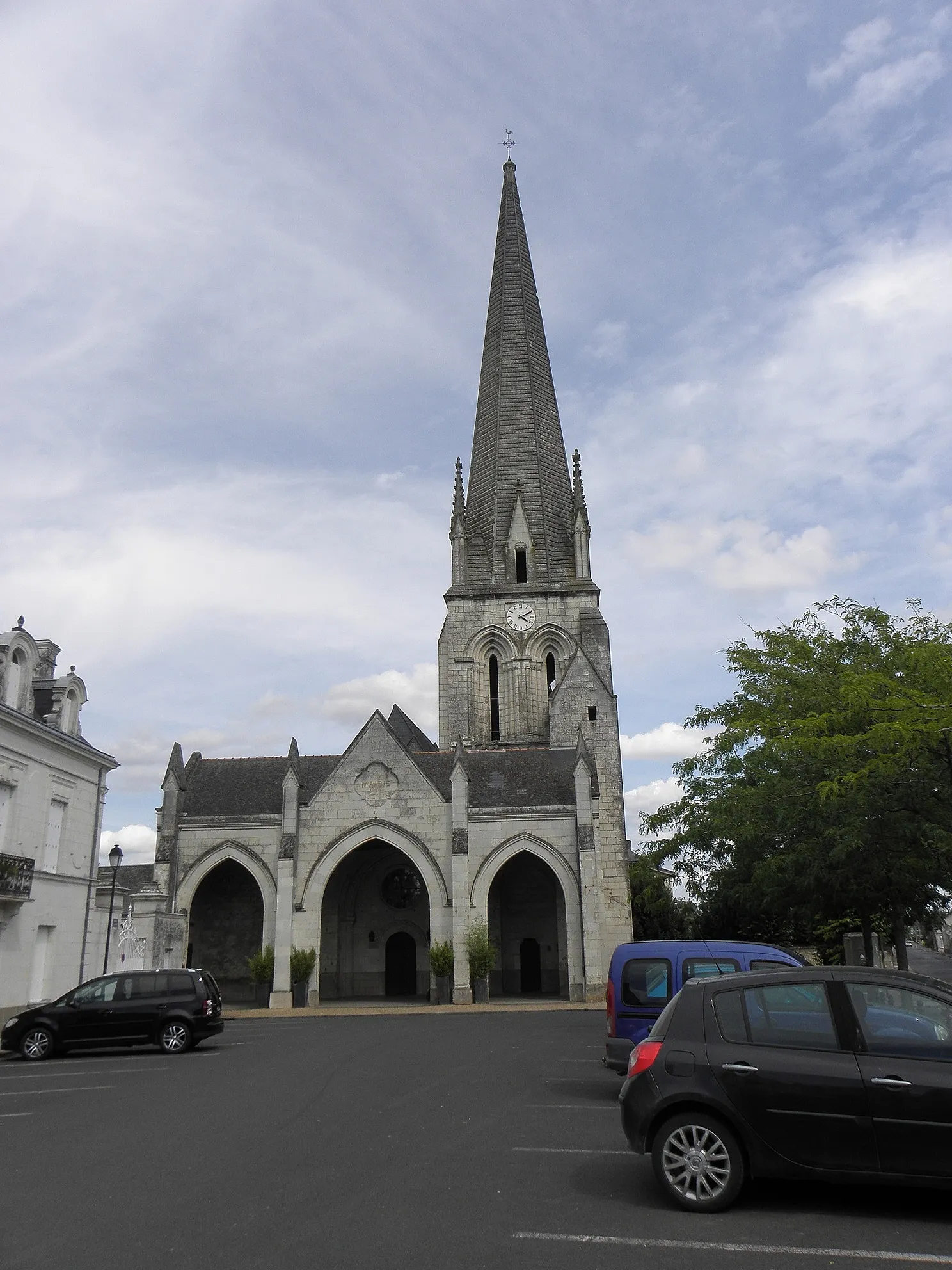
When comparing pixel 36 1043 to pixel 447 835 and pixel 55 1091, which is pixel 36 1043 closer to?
pixel 55 1091

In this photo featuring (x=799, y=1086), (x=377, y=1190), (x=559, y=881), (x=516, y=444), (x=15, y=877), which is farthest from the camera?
(x=516, y=444)

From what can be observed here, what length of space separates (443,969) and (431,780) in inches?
242

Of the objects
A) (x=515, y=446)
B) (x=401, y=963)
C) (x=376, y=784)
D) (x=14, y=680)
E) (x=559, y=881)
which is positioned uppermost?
(x=515, y=446)

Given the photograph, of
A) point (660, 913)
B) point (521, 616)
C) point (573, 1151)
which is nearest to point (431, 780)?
point (521, 616)

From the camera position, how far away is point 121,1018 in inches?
615

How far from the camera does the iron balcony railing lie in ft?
64.2

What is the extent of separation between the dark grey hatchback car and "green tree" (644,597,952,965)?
7266 millimetres

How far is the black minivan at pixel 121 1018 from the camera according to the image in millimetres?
15445

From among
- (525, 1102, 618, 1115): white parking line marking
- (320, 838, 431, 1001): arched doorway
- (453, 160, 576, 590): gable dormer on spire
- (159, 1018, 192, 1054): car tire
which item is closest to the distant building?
(159, 1018, 192, 1054): car tire

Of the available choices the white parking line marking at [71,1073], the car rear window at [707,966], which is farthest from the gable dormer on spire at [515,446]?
the car rear window at [707,966]

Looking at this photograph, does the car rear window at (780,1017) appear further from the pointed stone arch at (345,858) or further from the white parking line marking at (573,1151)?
the pointed stone arch at (345,858)

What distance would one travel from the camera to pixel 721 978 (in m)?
6.37

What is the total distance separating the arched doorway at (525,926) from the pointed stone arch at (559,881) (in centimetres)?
181

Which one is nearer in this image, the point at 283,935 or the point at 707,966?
the point at 707,966
